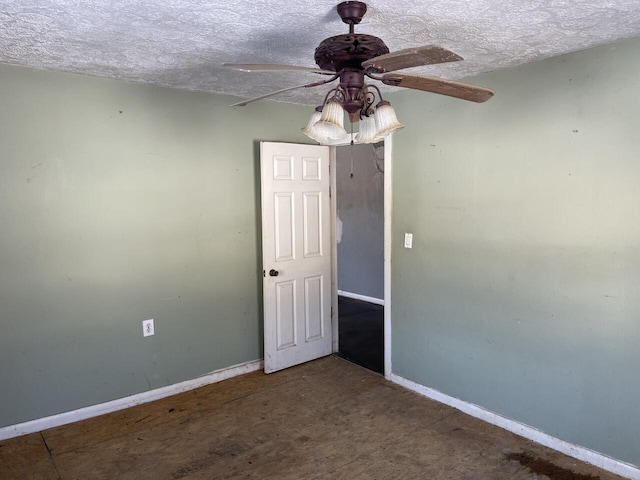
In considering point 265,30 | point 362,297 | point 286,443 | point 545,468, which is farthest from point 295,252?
point 362,297

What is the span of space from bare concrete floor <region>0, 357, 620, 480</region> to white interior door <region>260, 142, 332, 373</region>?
561 mm

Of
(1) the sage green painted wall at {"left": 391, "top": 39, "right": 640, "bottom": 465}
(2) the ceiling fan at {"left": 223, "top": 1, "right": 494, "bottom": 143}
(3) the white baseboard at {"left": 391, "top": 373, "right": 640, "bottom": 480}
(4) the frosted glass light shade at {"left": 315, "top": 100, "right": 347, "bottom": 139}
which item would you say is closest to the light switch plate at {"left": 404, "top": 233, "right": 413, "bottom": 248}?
A: (1) the sage green painted wall at {"left": 391, "top": 39, "right": 640, "bottom": 465}

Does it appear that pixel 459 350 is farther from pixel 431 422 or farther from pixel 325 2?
pixel 325 2

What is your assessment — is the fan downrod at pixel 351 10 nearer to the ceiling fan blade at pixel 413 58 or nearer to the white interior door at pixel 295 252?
the ceiling fan blade at pixel 413 58

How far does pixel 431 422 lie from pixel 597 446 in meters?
0.95

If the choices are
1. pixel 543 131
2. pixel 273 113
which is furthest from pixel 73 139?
pixel 543 131

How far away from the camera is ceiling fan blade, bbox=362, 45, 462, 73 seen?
142 cm

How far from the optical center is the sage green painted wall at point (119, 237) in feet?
9.21

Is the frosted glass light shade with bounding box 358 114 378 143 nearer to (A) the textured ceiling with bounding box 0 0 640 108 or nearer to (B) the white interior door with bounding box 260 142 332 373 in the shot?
(A) the textured ceiling with bounding box 0 0 640 108

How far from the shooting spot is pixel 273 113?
3.87 m

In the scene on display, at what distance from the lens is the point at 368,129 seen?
6.29 ft

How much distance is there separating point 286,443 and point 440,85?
2.24 m

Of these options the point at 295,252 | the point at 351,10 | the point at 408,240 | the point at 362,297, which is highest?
the point at 351,10

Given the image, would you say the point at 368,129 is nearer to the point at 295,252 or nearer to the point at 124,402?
the point at 295,252
